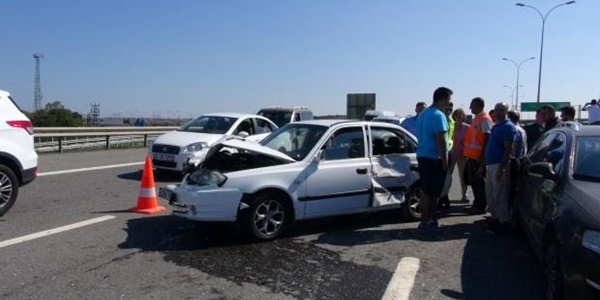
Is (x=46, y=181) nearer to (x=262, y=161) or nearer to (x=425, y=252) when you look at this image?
(x=262, y=161)

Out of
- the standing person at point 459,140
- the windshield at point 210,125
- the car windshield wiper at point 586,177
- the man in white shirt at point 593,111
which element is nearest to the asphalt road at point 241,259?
the car windshield wiper at point 586,177

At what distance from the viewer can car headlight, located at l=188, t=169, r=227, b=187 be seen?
6.52 metres

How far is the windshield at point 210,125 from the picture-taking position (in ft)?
44.6

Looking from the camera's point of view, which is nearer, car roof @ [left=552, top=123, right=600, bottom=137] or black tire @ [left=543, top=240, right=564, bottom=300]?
black tire @ [left=543, top=240, right=564, bottom=300]

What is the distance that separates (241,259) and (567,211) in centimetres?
323

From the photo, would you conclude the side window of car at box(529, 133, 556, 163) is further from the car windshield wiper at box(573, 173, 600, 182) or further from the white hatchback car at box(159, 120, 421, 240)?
the white hatchback car at box(159, 120, 421, 240)

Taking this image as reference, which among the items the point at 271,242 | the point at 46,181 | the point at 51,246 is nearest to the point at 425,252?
the point at 271,242

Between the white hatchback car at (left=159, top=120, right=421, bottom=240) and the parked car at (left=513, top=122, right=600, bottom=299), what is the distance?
1794 millimetres

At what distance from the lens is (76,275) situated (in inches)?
212

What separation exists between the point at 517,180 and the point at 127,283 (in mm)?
5158

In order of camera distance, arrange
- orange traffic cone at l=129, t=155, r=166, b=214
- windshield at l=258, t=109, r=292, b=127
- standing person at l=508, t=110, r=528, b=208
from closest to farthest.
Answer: standing person at l=508, t=110, r=528, b=208 < orange traffic cone at l=129, t=155, r=166, b=214 < windshield at l=258, t=109, r=292, b=127

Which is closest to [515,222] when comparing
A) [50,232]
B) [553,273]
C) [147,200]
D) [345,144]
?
[345,144]

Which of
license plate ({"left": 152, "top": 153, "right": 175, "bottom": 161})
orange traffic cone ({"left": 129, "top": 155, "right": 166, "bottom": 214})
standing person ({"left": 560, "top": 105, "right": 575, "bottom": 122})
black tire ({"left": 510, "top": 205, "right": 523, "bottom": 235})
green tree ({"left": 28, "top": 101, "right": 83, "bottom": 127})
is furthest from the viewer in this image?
green tree ({"left": 28, "top": 101, "right": 83, "bottom": 127})

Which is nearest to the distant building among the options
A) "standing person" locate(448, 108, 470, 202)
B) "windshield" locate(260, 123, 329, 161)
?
"standing person" locate(448, 108, 470, 202)
